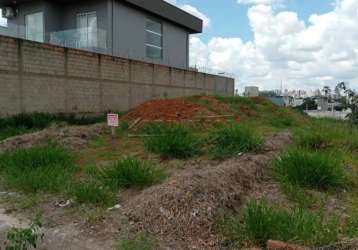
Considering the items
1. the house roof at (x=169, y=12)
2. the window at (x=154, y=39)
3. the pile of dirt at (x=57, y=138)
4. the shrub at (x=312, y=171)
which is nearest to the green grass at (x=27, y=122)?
the pile of dirt at (x=57, y=138)

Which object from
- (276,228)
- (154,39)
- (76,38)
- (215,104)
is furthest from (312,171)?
(154,39)

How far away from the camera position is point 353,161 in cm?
675

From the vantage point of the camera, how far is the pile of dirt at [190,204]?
3848mm

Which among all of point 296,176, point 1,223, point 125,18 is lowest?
point 1,223

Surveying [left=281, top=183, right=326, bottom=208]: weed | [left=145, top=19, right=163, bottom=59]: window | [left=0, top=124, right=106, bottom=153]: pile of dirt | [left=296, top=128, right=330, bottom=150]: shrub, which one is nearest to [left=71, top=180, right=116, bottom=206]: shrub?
[left=281, top=183, right=326, bottom=208]: weed

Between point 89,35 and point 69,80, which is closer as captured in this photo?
point 69,80

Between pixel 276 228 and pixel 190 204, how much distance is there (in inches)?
41.4

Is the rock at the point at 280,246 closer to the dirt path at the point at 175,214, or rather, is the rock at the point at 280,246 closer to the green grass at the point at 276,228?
the green grass at the point at 276,228

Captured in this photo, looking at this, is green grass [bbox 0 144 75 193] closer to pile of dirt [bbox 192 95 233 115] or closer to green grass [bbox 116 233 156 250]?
green grass [bbox 116 233 156 250]

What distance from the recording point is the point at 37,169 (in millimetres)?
6023

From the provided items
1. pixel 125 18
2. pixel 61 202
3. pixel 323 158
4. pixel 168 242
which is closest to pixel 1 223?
pixel 61 202

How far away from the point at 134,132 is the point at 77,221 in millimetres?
5913

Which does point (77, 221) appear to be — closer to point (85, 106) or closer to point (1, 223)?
point (1, 223)

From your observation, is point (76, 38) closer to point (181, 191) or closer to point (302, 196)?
point (181, 191)
